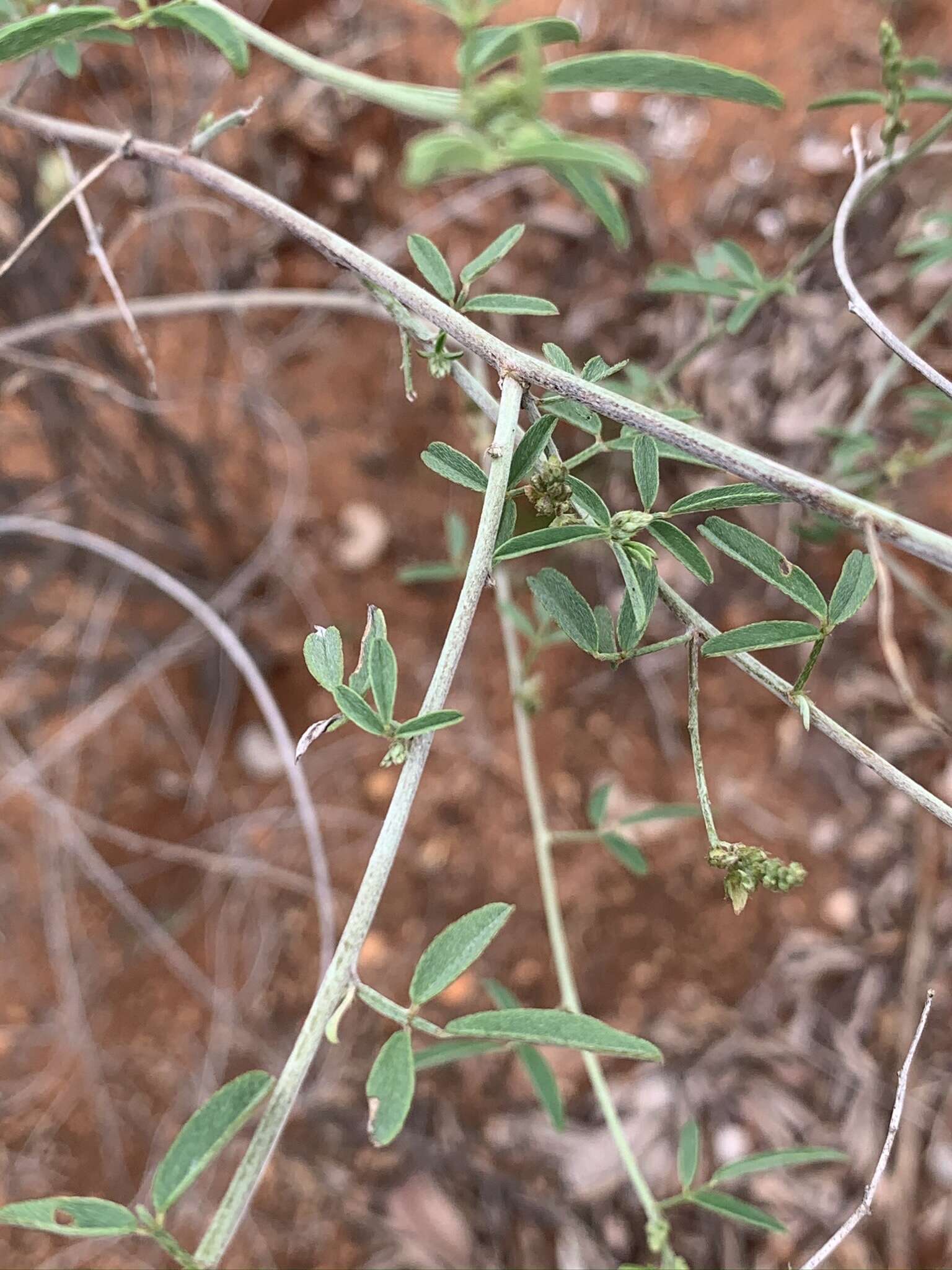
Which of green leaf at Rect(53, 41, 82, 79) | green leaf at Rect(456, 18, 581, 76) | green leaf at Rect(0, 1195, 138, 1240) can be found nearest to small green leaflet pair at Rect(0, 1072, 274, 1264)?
green leaf at Rect(0, 1195, 138, 1240)

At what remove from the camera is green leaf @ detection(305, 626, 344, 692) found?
1.90ft

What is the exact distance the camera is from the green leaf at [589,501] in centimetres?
62

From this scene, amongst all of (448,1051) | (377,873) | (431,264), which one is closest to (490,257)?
(431,264)

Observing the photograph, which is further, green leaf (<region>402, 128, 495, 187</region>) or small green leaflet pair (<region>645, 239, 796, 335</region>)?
small green leaflet pair (<region>645, 239, 796, 335</region>)

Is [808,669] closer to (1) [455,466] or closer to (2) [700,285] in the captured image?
(1) [455,466]

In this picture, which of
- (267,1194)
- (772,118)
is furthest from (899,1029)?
(772,118)

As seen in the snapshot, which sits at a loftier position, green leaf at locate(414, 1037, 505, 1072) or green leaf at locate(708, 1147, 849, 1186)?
green leaf at locate(414, 1037, 505, 1072)

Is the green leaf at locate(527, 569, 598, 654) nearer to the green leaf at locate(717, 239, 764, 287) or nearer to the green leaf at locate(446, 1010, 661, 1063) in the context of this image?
the green leaf at locate(446, 1010, 661, 1063)

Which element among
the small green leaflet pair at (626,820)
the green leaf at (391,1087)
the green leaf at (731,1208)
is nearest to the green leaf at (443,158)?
the green leaf at (391,1087)

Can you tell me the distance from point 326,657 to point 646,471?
271mm

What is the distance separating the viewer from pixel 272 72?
1.85m

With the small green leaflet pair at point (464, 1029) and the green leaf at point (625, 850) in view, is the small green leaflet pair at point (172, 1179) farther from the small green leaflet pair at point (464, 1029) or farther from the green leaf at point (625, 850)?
the green leaf at point (625, 850)

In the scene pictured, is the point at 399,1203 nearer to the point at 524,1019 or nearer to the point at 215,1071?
the point at 215,1071

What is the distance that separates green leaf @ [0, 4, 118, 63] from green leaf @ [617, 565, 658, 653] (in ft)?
1.77
